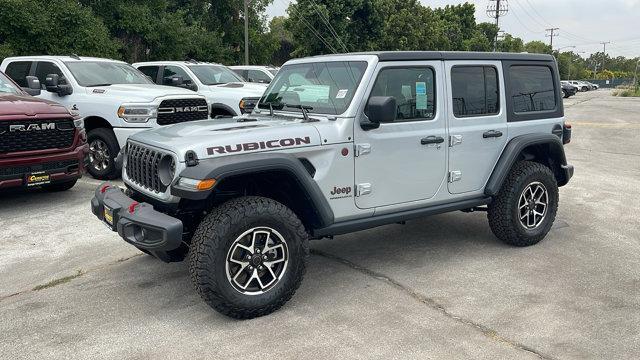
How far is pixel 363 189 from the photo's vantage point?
430cm

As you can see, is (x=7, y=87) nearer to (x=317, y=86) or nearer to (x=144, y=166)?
(x=144, y=166)

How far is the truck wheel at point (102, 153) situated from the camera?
8.26m

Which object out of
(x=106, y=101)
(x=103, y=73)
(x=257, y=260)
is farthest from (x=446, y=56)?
(x=103, y=73)

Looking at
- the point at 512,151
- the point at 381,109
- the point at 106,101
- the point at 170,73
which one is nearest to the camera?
the point at 381,109

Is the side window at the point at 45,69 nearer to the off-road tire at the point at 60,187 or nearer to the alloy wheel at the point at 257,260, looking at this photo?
the off-road tire at the point at 60,187

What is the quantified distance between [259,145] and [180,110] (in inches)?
205

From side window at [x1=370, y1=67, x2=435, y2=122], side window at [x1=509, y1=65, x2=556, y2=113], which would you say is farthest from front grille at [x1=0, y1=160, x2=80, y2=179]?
side window at [x1=509, y1=65, x2=556, y2=113]

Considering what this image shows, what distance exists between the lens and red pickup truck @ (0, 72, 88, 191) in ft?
20.5

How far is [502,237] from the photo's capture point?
536 centimetres

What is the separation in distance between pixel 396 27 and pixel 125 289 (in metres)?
33.6

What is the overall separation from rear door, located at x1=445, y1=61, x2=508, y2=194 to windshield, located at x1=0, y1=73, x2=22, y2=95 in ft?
18.9

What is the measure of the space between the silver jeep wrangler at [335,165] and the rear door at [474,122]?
0.04 feet

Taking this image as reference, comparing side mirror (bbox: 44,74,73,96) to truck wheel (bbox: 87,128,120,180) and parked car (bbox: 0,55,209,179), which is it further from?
truck wheel (bbox: 87,128,120,180)

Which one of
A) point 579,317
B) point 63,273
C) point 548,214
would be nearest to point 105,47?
point 63,273
